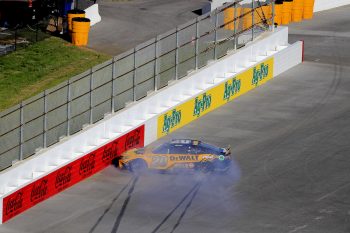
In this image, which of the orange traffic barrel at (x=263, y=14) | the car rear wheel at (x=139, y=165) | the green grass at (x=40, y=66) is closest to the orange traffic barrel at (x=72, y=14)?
the green grass at (x=40, y=66)

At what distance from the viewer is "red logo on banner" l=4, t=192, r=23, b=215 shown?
126 ft

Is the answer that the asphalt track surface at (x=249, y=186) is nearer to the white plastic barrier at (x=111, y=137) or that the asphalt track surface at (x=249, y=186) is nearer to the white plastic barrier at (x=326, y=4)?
the white plastic barrier at (x=111, y=137)

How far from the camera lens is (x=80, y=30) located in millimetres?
53875

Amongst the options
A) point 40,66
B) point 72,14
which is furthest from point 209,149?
point 72,14

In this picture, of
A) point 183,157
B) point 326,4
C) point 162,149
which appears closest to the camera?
point 183,157

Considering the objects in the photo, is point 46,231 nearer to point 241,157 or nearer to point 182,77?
point 241,157

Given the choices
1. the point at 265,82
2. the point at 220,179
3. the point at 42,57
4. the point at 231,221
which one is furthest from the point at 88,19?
the point at 231,221

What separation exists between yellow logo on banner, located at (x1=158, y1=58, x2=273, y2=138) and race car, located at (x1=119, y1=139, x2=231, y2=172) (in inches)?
124

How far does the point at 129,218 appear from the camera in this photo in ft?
123

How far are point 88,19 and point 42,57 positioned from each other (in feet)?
10.1

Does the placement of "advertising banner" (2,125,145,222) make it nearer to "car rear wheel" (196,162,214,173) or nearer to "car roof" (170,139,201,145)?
"car roof" (170,139,201,145)

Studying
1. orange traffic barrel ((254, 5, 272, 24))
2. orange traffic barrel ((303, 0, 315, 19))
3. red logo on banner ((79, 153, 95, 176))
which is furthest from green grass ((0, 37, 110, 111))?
orange traffic barrel ((303, 0, 315, 19))

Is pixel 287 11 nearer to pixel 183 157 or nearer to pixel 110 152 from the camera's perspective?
pixel 110 152

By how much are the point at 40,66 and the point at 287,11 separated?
41.1ft
